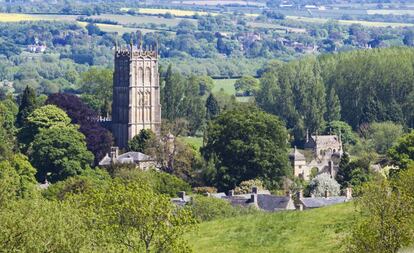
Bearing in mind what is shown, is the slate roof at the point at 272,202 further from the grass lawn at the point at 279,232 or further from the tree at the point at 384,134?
the tree at the point at 384,134

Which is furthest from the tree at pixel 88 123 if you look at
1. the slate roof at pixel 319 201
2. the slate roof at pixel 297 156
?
the slate roof at pixel 319 201

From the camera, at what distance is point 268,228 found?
Result: 50062mm

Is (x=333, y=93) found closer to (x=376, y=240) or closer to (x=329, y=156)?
(x=329, y=156)

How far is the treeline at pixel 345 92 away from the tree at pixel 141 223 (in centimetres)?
7551

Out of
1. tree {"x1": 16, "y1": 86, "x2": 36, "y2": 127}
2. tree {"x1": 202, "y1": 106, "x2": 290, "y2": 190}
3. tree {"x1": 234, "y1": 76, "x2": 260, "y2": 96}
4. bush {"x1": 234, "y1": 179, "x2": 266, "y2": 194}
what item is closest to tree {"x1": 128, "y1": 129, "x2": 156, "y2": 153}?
tree {"x1": 16, "y1": 86, "x2": 36, "y2": 127}

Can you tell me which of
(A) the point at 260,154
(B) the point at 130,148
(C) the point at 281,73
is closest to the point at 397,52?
(C) the point at 281,73

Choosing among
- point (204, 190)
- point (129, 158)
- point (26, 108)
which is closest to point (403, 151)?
point (204, 190)

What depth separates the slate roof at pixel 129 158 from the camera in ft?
295

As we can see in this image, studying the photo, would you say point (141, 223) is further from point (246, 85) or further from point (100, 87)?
point (246, 85)

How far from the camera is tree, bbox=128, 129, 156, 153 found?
95988mm

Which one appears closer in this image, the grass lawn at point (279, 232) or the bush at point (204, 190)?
the grass lawn at point (279, 232)

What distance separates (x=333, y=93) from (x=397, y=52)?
630 inches

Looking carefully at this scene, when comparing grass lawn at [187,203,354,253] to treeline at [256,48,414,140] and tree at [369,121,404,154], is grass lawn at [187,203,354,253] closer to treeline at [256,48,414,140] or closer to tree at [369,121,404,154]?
tree at [369,121,404,154]

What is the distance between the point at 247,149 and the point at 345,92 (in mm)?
45579
